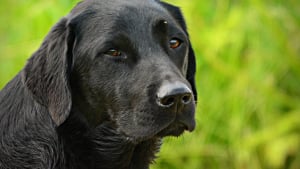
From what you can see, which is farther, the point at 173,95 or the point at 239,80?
the point at 239,80

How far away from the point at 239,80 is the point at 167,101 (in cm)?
356

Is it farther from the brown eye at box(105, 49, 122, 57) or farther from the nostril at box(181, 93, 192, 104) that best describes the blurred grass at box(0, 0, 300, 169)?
the nostril at box(181, 93, 192, 104)

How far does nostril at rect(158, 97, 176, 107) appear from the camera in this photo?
388cm

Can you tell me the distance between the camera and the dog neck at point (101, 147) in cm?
413

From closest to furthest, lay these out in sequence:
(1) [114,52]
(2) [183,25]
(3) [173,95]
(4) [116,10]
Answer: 1. (3) [173,95]
2. (1) [114,52]
3. (4) [116,10]
4. (2) [183,25]

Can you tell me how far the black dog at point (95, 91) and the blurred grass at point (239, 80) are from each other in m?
3.06

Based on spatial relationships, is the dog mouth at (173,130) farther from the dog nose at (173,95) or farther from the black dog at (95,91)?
the dog nose at (173,95)

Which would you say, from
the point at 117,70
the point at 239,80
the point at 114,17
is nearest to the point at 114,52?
the point at 117,70

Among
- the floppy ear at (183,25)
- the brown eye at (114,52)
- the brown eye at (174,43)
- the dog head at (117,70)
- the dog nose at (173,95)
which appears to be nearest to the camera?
the dog nose at (173,95)

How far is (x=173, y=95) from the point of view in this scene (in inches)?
152

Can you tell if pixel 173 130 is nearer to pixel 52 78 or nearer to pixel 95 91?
pixel 95 91

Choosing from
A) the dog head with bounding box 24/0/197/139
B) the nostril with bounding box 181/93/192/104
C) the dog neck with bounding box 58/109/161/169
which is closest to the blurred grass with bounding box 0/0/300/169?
the dog neck with bounding box 58/109/161/169

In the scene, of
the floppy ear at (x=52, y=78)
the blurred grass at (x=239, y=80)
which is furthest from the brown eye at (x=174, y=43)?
the blurred grass at (x=239, y=80)

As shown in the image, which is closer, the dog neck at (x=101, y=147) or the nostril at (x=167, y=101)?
the nostril at (x=167, y=101)
